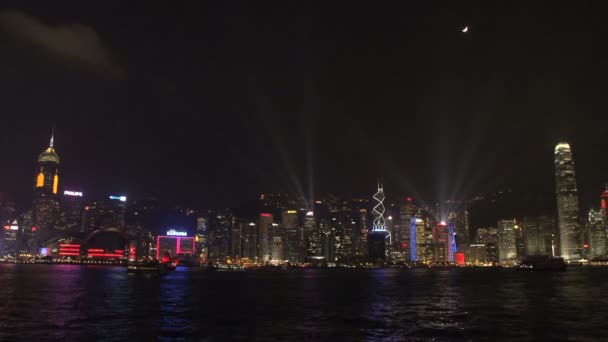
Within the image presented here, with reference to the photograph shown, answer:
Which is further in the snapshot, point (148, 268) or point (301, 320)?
point (148, 268)

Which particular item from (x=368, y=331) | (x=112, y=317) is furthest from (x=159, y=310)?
(x=368, y=331)

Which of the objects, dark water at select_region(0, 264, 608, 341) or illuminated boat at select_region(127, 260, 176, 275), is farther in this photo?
illuminated boat at select_region(127, 260, 176, 275)

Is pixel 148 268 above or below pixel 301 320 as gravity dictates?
above

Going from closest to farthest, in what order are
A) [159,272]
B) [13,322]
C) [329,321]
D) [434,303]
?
[13,322], [329,321], [434,303], [159,272]

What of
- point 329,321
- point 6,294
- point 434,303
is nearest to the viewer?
point 329,321

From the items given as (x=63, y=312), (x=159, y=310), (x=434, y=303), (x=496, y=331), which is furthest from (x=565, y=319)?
(x=63, y=312)

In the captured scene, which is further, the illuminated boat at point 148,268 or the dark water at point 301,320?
the illuminated boat at point 148,268

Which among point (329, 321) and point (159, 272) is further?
point (159, 272)

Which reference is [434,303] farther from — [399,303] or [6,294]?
[6,294]

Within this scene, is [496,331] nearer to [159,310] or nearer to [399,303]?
[399,303]
